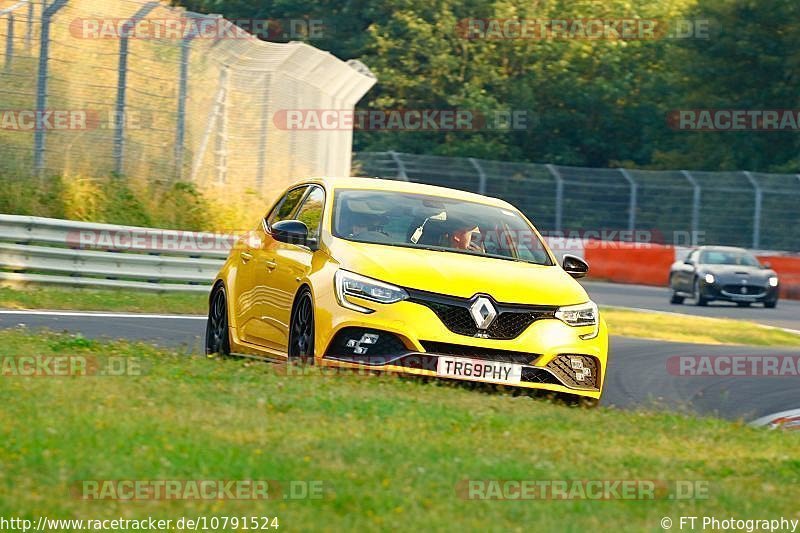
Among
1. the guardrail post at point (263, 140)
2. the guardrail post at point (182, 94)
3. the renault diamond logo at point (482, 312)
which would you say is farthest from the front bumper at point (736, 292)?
the renault diamond logo at point (482, 312)

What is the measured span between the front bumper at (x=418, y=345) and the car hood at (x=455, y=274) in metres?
0.20

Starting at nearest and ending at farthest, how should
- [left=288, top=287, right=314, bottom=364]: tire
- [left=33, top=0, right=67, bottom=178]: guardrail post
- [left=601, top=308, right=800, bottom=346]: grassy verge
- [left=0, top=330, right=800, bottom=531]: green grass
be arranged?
[left=0, top=330, right=800, bottom=531]: green grass < [left=288, top=287, right=314, bottom=364]: tire < [left=33, top=0, right=67, bottom=178]: guardrail post < [left=601, top=308, right=800, bottom=346]: grassy verge

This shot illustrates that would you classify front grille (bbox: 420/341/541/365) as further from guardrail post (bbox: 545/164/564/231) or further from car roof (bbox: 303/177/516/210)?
guardrail post (bbox: 545/164/564/231)

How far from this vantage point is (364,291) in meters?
10.1

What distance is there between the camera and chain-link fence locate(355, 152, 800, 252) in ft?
120

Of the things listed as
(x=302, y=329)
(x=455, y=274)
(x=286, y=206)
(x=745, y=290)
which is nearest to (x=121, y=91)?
(x=286, y=206)

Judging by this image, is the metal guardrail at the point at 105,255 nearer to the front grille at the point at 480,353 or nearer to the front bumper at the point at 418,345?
the front bumper at the point at 418,345

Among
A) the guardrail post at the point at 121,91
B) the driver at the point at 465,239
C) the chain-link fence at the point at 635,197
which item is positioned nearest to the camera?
the driver at the point at 465,239

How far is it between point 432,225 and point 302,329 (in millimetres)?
1317

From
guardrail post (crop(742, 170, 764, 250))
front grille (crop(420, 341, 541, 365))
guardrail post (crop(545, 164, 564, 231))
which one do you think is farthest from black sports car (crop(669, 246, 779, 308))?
front grille (crop(420, 341, 541, 365))

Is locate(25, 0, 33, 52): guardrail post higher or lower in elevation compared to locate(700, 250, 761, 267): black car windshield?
higher

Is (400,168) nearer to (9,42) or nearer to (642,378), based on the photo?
(9,42)

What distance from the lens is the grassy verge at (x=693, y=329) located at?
21.9 meters

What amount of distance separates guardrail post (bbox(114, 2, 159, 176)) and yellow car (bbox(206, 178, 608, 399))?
453 inches
